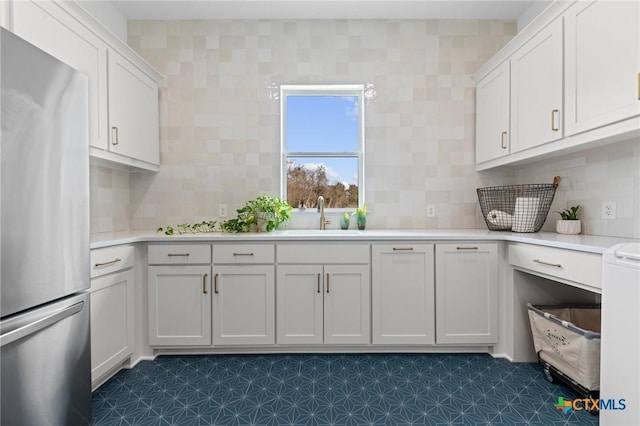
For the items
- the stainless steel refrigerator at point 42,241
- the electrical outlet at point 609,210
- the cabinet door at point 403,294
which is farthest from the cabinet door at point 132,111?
the electrical outlet at point 609,210

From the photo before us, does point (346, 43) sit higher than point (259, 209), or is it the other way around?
point (346, 43)

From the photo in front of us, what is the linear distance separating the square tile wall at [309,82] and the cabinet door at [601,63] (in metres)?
1.11

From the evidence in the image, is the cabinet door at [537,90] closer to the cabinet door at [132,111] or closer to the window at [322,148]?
the window at [322,148]

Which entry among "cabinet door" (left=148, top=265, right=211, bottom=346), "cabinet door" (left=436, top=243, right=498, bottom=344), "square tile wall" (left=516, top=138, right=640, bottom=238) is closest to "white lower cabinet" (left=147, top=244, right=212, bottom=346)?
"cabinet door" (left=148, top=265, right=211, bottom=346)

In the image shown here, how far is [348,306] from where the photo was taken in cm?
238

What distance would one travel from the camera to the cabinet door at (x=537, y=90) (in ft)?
6.58

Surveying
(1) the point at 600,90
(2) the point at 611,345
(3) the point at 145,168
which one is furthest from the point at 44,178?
(1) the point at 600,90

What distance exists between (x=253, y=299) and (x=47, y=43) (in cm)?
187

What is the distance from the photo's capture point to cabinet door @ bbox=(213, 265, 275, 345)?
2.36m

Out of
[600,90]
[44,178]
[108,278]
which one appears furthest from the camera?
[108,278]

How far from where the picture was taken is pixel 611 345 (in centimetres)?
145

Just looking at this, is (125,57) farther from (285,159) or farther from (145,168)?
(285,159)

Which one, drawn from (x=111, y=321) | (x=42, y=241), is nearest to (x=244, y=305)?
(x=111, y=321)

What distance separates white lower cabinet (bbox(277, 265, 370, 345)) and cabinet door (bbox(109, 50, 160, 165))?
1440 mm
